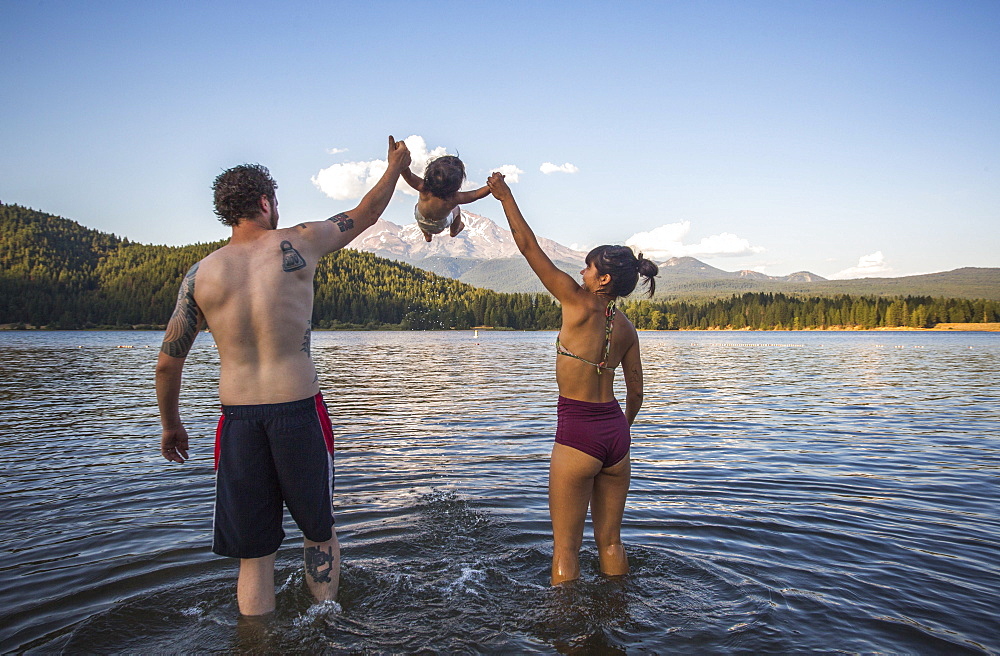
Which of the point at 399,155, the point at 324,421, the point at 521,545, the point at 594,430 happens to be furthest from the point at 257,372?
the point at 521,545

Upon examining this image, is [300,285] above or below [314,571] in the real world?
above

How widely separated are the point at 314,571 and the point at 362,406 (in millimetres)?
14535

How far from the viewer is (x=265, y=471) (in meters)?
4.59

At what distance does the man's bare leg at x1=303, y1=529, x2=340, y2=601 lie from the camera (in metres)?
5.15

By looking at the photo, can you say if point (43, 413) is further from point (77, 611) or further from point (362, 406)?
point (77, 611)

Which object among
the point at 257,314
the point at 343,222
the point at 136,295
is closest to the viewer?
the point at 257,314

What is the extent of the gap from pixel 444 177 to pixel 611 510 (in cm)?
325

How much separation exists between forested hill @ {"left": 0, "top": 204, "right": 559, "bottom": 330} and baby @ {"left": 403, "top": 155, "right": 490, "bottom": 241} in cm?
15051

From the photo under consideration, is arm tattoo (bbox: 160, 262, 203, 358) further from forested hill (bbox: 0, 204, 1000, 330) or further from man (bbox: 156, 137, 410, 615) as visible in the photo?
forested hill (bbox: 0, 204, 1000, 330)

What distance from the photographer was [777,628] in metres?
5.21

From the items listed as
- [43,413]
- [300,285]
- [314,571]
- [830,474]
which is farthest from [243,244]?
[43,413]

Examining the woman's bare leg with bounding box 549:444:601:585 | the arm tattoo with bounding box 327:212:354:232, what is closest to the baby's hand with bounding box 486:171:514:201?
the arm tattoo with bounding box 327:212:354:232

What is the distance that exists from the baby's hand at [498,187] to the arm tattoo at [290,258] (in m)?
1.72

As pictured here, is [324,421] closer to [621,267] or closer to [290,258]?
[290,258]
